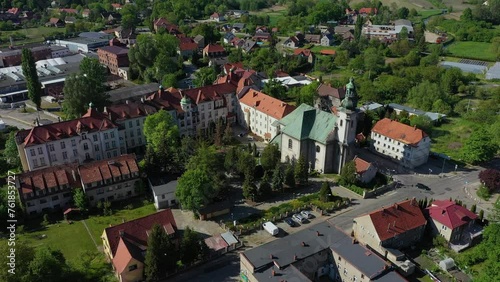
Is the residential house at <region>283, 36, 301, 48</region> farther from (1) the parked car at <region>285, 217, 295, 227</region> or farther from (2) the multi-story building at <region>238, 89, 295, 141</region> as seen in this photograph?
(1) the parked car at <region>285, 217, 295, 227</region>

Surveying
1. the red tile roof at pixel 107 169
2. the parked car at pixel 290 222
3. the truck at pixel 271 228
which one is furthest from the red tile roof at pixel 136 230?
the parked car at pixel 290 222

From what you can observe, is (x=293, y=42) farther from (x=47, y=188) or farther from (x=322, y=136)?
(x=47, y=188)

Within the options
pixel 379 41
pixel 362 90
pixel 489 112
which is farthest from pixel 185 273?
pixel 379 41

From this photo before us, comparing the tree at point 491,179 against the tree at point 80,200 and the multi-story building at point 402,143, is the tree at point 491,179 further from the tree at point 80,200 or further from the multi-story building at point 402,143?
the tree at point 80,200

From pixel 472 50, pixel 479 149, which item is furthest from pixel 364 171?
pixel 472 50

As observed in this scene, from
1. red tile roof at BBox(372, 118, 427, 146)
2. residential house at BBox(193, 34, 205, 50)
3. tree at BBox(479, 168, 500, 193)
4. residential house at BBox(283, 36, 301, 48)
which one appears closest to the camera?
tree at BBox(479, 168, 500, 193)

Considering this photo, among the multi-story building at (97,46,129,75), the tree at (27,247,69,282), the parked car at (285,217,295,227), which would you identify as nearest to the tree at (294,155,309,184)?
the parked car at (285,217,295,227)
